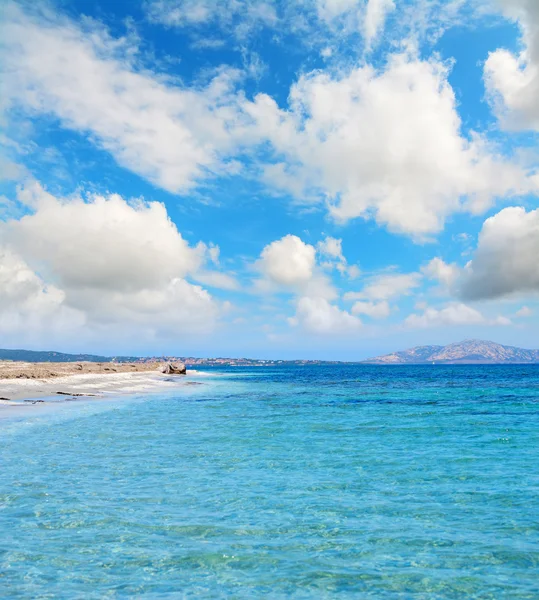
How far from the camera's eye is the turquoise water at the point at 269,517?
8.65 m

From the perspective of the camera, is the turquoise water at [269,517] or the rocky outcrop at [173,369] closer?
the turquoise water at [269,517]

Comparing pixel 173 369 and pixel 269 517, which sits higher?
pixel 269 517

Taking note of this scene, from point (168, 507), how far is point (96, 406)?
34.4 m

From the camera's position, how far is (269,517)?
11977 millimetres

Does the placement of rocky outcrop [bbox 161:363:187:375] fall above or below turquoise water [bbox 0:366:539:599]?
below

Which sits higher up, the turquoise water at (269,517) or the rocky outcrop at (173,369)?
the turquoise water at (269,517)

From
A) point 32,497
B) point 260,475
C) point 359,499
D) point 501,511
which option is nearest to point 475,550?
point 501,511

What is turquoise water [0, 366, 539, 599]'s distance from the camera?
8648mm

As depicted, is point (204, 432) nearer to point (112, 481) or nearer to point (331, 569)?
point (112, 481)

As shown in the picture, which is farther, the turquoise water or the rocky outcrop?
the rocky outcrop

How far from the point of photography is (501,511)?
40.8 feet

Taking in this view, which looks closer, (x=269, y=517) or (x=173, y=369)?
(x=269, y=517)

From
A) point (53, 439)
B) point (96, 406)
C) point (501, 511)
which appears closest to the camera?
point (501, 511)

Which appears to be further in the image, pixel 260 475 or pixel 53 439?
pixel 53 439
